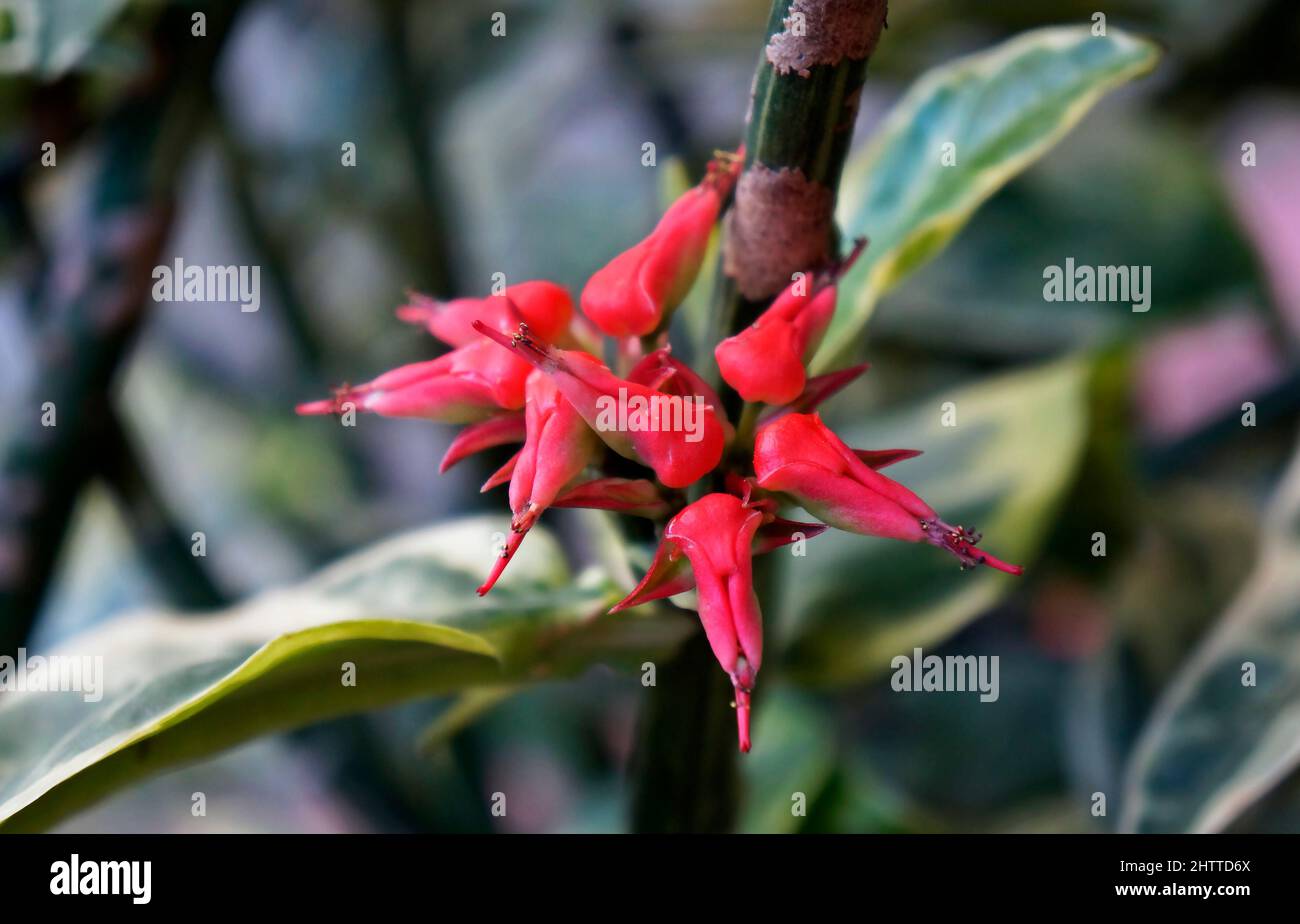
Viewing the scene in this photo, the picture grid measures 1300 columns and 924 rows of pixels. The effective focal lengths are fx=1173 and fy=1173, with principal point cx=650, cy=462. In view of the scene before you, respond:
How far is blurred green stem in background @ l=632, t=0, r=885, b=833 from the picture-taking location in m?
0.32

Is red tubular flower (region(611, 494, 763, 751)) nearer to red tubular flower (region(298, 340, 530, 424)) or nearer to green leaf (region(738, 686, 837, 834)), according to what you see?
red tubular flower (region(298, 340, 530, 424))

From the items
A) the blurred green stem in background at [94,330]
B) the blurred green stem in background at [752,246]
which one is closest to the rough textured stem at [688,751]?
the blurred green stem in background at [752,246]

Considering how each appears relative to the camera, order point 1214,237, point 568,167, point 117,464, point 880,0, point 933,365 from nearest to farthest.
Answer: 1. point 880,0
2. point 117,464
3. point 1214,237
4. point 933,365
5. point 568,167

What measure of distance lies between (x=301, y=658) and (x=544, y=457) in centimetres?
11

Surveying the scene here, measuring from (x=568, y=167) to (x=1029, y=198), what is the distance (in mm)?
509

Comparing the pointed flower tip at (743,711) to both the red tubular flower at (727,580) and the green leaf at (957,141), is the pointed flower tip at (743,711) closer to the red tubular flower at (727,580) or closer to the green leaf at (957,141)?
the red tubular flower at (727,580)

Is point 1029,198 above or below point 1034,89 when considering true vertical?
above

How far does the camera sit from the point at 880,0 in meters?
0.31

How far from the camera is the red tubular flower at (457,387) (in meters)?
0.35

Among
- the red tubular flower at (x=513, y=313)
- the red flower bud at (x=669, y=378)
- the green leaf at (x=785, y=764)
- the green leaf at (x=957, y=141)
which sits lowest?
the green leaf at (x=785, y=764)

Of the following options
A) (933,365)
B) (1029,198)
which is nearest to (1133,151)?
(1029,198)

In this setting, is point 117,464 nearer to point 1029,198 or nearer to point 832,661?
point 832,661

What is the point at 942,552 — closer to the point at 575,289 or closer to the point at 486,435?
the point at 486,435

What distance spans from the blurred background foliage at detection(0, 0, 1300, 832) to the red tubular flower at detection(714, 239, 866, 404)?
0.12 m
